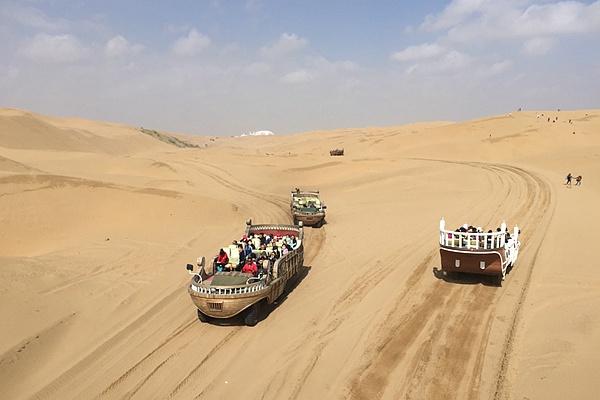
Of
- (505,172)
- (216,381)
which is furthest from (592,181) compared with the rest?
(216,381)

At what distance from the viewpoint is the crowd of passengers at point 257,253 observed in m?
13.4

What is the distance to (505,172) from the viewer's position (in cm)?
3981

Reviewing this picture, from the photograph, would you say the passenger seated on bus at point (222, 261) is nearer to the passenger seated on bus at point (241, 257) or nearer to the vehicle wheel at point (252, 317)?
the passenger seated on bus at point (241, 257)

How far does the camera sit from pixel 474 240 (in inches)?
595

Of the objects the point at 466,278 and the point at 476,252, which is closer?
the point at 476,252

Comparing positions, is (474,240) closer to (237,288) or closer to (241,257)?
(241,257)

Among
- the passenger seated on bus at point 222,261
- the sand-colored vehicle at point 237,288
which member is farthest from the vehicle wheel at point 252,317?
the passenger seated on bus at point 222,261

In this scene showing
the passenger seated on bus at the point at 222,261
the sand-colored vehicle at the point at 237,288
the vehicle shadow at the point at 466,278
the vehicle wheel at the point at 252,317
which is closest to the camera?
the sand-colored vehicle at the point at 237,288

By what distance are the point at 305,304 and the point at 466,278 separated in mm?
5608

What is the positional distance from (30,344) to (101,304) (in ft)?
8.78

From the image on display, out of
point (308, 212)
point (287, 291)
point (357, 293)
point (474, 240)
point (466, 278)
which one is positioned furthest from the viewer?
point (308, 212)

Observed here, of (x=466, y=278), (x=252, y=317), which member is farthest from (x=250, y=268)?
(x=466, y=278)

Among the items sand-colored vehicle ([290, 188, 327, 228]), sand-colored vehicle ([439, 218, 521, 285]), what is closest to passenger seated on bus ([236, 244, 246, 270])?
sand-colored vehicle ([439, 218, 521, 285])

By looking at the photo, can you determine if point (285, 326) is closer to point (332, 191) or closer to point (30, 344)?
point (30, 344)
